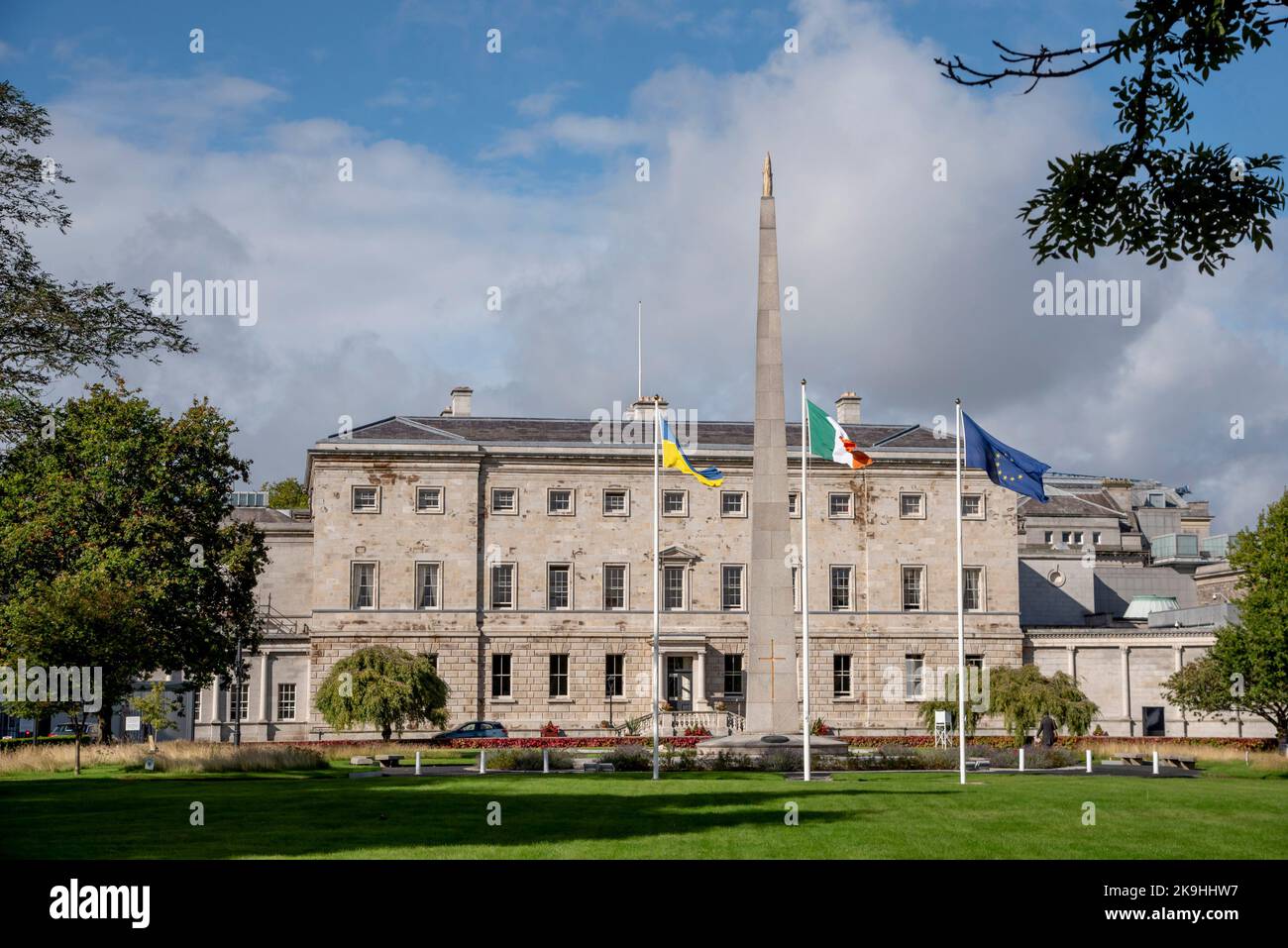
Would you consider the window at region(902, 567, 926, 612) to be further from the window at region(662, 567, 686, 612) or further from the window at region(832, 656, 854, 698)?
the window at region(662, 567, 686, 612)

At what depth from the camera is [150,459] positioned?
50.2m

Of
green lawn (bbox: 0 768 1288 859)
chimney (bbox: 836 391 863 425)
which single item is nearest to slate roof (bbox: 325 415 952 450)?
chimney (bbox: 836 391 863 425)

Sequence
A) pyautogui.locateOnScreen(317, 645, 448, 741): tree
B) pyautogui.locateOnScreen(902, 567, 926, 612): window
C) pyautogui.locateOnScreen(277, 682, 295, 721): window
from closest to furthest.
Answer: pyautogui.locateOnScreen(317, 645, 448, 741): tree → pyautogui.locateOnScreen(277, 682, 295, 721): window → pyautogui.locateOnScreen(902, 567, 926, 612): window

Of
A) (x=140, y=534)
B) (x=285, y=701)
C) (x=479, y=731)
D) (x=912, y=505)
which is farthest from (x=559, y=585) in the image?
(x=140, y=534)

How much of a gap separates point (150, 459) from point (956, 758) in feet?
95.2

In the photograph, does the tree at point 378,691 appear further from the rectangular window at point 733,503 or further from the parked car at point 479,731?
the rectangular window at point 733,503

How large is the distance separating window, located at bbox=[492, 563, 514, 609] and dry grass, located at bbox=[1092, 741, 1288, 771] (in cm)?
2800

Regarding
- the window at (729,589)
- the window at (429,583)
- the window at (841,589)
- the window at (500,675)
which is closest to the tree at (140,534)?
the window at (429,583)

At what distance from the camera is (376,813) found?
78.0 ft

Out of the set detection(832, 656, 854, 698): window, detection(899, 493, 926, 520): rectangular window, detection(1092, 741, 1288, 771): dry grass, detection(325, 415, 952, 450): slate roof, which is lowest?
detection(1092, 741, 1288, 771): dry grass

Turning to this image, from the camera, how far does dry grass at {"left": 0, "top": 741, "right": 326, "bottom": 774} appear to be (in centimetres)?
3847

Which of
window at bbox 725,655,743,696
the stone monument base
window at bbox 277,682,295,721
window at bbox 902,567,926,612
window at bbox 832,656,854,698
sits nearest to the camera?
the stone monument base

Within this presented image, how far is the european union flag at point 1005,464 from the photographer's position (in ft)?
104
